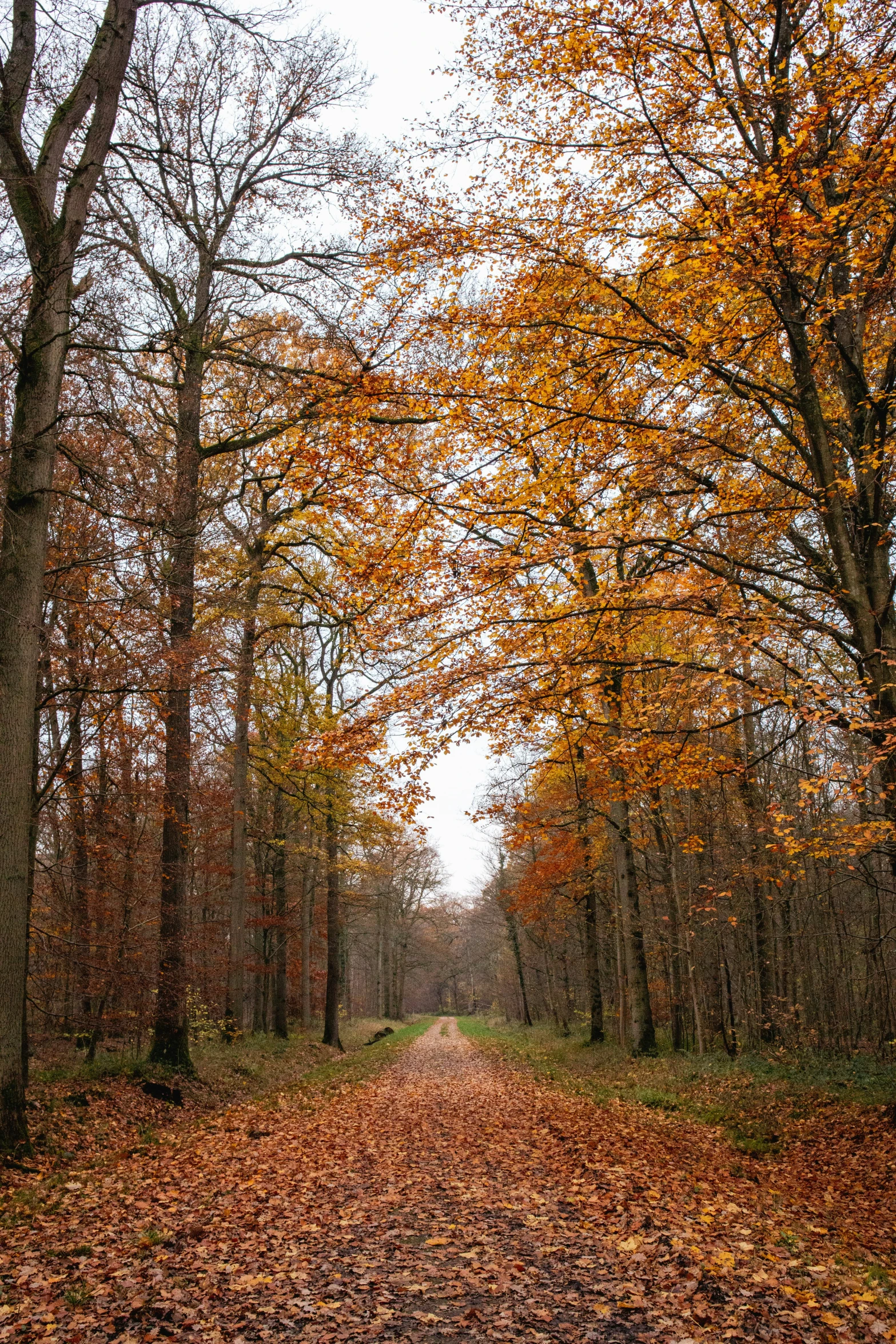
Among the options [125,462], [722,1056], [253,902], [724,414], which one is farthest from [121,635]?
[253,902]

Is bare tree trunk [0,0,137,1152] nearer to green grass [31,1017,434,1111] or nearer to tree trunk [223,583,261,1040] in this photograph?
green grass [31,1017,434,1111]

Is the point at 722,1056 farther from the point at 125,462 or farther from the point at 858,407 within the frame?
the point at 125,462

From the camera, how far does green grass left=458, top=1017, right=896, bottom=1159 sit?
372 inches

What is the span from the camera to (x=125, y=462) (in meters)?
10.7

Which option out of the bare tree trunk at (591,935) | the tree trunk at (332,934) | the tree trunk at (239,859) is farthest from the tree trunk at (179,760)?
the bare tree trunk at (591,935)

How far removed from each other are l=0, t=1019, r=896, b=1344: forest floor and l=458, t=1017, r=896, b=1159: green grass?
1.10 meters

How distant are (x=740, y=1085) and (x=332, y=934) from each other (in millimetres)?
12972

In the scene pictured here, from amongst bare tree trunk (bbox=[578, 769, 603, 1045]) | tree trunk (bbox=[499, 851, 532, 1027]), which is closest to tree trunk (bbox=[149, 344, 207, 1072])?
bare tree trunk (bbox=[578, 769, 603, 1045])

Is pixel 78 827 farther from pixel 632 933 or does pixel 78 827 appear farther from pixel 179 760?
pixel 632 933

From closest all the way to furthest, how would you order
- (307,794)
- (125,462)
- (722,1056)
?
1. (125,462)
2. (722,1056)
3. (307,794)

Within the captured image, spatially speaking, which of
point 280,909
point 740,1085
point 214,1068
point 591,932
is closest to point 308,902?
point 280,909

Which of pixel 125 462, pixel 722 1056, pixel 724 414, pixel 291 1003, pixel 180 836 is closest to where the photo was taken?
pixel 724 414

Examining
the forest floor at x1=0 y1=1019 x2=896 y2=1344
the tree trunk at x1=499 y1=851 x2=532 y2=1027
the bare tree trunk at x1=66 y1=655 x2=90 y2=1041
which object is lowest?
the tree trunk at x1=499 y1=851 x2=532 y2=1027

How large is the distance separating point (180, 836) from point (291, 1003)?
2410 centimetres
